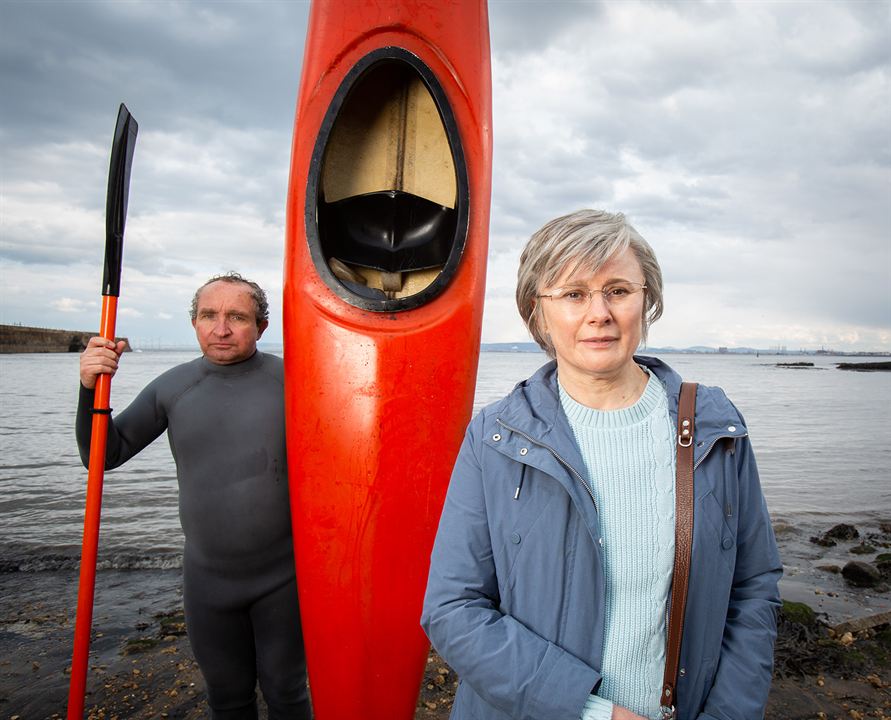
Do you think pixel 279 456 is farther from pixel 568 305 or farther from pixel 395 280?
pixel 568 305

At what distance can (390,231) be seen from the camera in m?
2.72

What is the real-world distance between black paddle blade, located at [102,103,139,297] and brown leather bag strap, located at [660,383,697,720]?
2251 mm

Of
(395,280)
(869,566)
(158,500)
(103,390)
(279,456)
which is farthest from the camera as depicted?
(158,500)

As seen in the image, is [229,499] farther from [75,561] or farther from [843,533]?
[843,533]

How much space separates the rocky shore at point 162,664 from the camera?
2908 mm

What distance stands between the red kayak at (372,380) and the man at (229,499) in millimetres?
119

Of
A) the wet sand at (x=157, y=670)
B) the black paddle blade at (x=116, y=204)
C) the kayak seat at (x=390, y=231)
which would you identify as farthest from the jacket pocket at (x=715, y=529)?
the black paddle blade at (x=116, y=204)

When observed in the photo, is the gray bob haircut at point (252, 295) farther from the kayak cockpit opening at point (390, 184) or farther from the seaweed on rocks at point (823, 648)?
the seaweed on rocks at point (823, 648)

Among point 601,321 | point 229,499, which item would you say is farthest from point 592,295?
point 229,499

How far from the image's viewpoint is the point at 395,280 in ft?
8.98

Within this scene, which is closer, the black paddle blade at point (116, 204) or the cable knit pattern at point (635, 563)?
the cable knit pattern at point (635, 563)

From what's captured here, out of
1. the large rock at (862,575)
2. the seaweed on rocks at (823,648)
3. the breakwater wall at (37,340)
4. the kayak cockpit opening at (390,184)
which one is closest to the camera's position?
the kayak cockpit opening at (390,184)

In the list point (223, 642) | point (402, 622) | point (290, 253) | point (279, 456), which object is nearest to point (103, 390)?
point (279, 456)

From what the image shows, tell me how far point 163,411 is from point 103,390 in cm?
26
